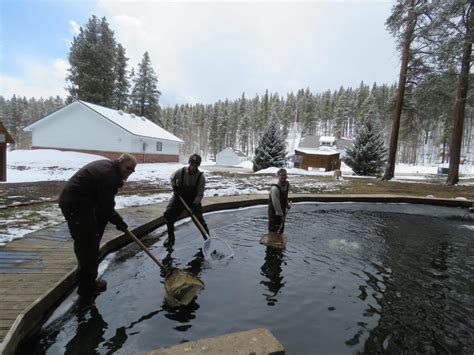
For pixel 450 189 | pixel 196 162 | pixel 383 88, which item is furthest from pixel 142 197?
pixel 383 88

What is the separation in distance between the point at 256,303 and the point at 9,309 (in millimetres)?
2889

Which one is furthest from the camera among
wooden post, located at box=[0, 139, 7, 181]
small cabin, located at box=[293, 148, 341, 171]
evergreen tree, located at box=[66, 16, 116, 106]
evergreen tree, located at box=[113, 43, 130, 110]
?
evergreen tree, located at box=[113, 43, 130, 110]

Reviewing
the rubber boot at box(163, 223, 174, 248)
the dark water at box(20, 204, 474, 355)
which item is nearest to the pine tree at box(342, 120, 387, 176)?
the dark water at box(20, 204, 474, 355)

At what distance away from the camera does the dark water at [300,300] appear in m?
3.21

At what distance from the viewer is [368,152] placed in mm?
25875

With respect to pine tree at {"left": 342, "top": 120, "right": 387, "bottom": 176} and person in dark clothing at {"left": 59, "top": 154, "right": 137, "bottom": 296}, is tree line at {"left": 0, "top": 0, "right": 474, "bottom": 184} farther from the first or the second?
person in dark clothing at {"left": 59, "top": 154, "right": 137, "bottom": 296}

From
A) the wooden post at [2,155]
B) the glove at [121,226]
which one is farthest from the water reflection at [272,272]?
the wooden post at [2,155]

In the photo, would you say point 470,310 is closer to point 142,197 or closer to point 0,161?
point 142,197

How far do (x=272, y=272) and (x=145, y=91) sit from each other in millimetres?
43839

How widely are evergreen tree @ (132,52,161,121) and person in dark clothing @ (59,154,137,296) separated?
4365cm

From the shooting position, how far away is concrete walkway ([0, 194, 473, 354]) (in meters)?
2.96

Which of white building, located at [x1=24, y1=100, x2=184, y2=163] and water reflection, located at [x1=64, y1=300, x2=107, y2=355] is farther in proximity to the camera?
white building, located at [x1=24, y1=100, x2=184, y2=163]

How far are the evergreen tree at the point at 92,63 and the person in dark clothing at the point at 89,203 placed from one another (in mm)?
39696

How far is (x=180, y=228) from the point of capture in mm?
7754
